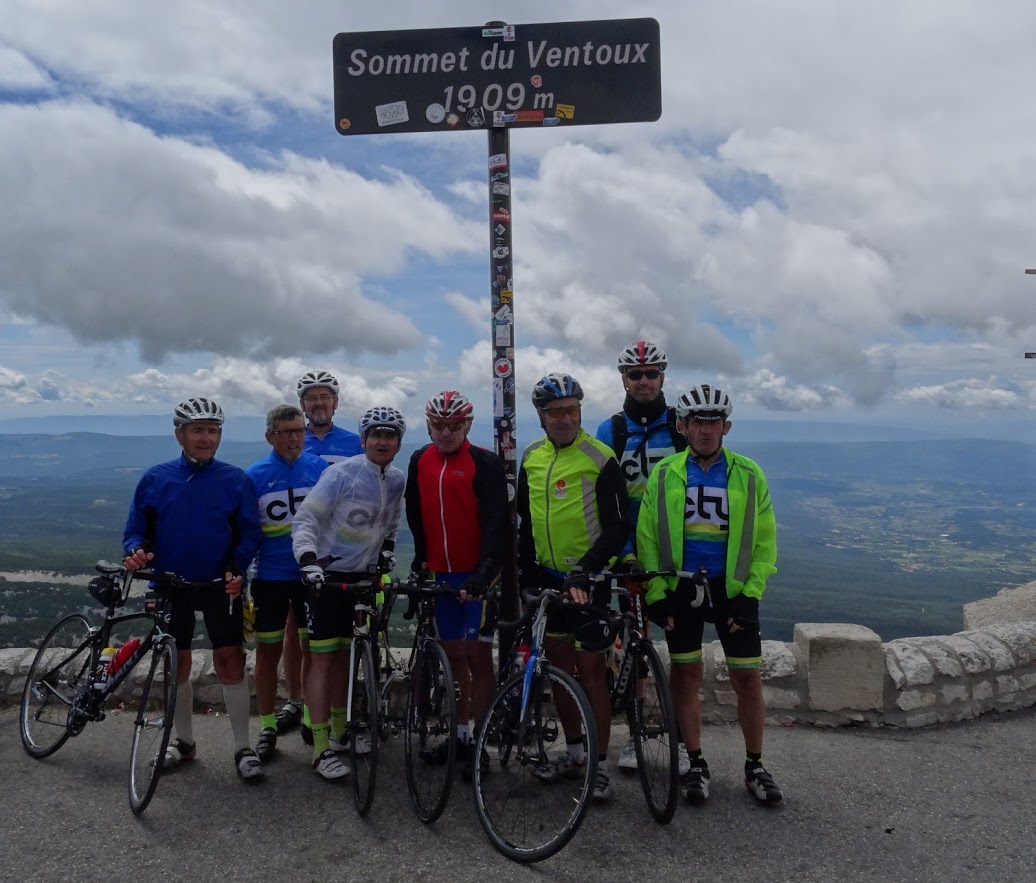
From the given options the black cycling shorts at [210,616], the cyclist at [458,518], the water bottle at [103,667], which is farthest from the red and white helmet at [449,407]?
the water bottle at [103,667]

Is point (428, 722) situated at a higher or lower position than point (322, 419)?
lower

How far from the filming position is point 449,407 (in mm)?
4461

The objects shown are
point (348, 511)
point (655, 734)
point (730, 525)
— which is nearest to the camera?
point (655, 734)

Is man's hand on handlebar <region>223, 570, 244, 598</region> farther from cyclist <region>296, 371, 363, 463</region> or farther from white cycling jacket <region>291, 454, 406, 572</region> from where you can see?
cyclist <region>296, 371, 363, 463</region>

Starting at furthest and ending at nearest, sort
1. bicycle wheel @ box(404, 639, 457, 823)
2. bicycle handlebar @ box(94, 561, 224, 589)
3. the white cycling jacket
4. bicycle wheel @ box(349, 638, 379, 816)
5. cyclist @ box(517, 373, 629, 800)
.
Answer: the white cycling jacket < bicycle handlebar @ box(94, 561, 224, 589) < cyclist @ box(517, 373, 629, 800) < bicycle wheel @ box(404, 639, 457, 823) < bicycle wheel @ box(349, 638, 379, 816)

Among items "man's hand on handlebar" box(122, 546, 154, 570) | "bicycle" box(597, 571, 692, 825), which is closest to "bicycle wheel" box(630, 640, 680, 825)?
"bicycle" box(597, 571, 692, 825)

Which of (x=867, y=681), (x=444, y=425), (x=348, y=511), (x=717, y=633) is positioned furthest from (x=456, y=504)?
(x=867, y=681)

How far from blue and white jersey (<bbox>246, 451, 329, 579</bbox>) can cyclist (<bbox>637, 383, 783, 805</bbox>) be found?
92.8 inches

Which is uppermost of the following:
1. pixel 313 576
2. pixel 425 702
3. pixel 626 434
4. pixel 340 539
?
pixel 626 434

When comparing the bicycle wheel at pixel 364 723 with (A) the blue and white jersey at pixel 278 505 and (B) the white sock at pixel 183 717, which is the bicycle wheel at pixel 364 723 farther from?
(B) the white sock at pixel 183 717

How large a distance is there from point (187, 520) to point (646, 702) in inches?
120

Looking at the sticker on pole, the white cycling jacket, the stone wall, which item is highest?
the sticker on pole

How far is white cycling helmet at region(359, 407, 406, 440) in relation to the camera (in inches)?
179

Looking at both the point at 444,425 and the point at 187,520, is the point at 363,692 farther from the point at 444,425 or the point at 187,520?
the point at 444,425
